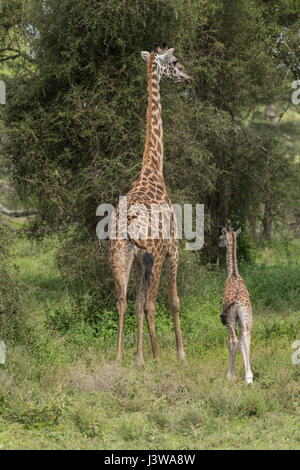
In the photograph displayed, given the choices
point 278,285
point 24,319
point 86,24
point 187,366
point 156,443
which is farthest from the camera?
point 278,285

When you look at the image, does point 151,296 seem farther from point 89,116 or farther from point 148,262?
point 89,116

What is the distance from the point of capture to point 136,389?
7039 mm

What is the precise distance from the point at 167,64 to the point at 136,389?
427 cm

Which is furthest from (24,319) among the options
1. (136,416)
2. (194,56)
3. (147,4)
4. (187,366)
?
(194,56)

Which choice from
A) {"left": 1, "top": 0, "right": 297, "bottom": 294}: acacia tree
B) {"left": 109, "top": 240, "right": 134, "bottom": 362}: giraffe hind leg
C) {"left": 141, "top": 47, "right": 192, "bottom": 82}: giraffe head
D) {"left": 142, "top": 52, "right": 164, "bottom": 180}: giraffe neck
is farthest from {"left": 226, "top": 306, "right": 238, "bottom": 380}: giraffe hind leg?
{"left": 1, "top": 0, "right": 297, "bottom": 294}: acacia tree

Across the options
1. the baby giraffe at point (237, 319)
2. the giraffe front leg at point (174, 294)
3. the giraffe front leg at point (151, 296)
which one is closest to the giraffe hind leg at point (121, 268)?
the giraffe front leg at point (151, 296)

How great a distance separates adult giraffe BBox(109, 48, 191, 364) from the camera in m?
7.91

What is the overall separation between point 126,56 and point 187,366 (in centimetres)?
565

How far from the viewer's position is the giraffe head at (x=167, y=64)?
896 centimetres

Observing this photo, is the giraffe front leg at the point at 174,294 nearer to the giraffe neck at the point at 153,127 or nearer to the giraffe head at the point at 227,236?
the giraffe head at the point at 227,236

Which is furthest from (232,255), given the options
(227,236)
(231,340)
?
(231,340)

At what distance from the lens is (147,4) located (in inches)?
445

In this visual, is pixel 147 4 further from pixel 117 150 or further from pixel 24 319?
pixel 24 319

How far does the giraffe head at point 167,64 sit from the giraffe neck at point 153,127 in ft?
0.24
